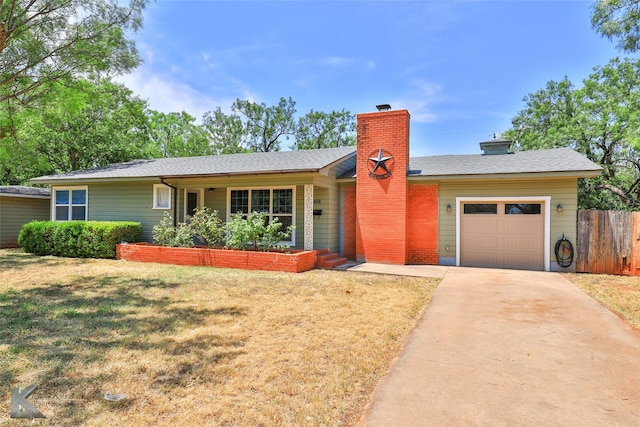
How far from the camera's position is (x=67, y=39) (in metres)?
10.2

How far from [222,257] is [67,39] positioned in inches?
313

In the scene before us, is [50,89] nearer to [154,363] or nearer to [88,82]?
[88,82]

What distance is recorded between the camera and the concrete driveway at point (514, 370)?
2.70m

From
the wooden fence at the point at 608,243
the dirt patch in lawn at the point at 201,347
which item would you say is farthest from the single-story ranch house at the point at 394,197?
the dirt patch in lawn at the point at 201,347

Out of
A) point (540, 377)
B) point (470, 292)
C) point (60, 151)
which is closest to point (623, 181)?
point (470, 292)

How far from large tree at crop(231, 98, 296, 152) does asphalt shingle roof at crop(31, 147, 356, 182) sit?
19.2 m

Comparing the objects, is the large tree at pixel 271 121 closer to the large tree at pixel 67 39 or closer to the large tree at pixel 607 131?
the large tree at pixel 607 131

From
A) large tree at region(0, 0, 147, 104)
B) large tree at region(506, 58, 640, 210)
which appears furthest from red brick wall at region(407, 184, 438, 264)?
large tree at region(506, 58, 640, 210)

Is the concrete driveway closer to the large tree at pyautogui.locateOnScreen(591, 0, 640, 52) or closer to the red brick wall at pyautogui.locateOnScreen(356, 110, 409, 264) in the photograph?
the red brick wall at pyautogui.locateOnScreen(356, 110, 409, 264)

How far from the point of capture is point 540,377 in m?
3.35

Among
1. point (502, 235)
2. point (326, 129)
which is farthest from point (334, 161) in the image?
point (326, 129)

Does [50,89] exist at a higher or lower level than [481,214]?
higher

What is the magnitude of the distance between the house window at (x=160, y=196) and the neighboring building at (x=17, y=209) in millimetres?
7160

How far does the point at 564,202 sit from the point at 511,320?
6.07 m
